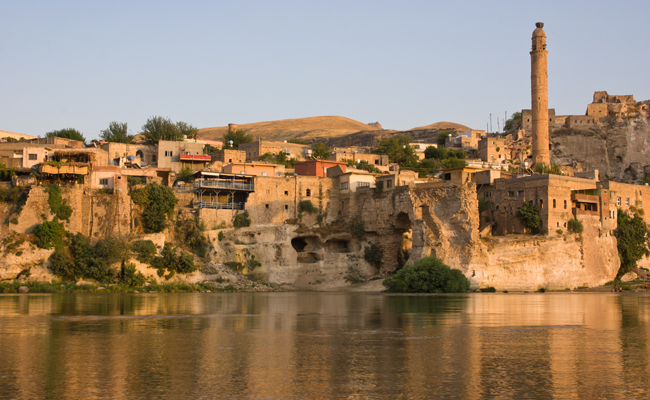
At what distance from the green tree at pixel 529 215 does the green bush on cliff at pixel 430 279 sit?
841cm

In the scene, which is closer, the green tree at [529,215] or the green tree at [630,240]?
the green tree at [529,215]

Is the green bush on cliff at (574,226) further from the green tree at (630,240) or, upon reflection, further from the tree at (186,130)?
the tree at (186,130)

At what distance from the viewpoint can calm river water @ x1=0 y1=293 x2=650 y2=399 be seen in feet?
43.1

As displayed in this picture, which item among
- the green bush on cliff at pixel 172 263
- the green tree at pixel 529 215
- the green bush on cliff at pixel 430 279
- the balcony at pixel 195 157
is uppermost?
the balcony at pixel 195 157

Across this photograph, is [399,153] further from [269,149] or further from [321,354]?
[321,354]

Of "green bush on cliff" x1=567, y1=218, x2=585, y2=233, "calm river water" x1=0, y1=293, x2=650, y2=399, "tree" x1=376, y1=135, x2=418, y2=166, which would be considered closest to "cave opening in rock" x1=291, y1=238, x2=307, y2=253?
"green bush on cliff" x1=567, y1=218, x2=585, y2=233

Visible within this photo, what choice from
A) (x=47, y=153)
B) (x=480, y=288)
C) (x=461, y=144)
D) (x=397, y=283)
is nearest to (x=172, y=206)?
(x=47, y=153)

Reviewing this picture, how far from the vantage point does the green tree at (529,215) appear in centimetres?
5072

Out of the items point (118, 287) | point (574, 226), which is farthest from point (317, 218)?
point (574, 226)

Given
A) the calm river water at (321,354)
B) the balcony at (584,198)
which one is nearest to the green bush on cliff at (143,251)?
the calm river water at (321,354)

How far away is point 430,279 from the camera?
4425cm

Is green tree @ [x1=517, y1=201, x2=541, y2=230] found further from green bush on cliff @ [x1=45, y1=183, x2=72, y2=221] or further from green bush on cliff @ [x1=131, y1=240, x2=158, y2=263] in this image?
green bush on cliff @ [x1=45, y1=183, x2=72, y2=221]

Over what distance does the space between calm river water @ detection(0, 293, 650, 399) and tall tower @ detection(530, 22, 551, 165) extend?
5476 cm

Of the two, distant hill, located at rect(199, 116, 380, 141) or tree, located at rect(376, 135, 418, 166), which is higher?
distant hill, located at rect(199, 116, 380, 141)
